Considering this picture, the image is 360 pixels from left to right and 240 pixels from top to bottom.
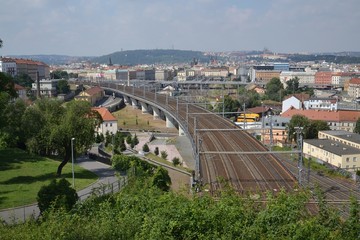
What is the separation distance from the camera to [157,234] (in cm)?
569

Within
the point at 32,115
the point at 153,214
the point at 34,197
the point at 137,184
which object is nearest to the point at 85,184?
the point at 34,197

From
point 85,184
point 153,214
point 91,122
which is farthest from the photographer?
point 91,122

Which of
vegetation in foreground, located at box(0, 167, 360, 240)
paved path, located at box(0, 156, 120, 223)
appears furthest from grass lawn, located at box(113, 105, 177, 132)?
vegetation in foreground, located at box(0, 167, 360, 240)

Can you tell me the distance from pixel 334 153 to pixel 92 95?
29.4 m

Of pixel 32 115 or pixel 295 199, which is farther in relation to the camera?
pixel 32 115

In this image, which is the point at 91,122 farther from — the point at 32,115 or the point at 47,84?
the point at 47,84

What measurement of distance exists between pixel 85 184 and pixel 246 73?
87.8 m

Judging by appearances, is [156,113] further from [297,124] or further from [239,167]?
[239,167]

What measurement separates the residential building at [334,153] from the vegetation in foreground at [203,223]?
14384 mm

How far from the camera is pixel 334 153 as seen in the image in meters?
20.7

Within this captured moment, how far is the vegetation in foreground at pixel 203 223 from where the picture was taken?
5723mm

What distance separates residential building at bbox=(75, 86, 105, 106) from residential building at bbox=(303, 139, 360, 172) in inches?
962

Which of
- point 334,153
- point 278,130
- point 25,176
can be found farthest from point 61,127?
point 278,130

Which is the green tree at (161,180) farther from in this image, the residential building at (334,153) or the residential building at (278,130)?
the residential building at (278,130)
